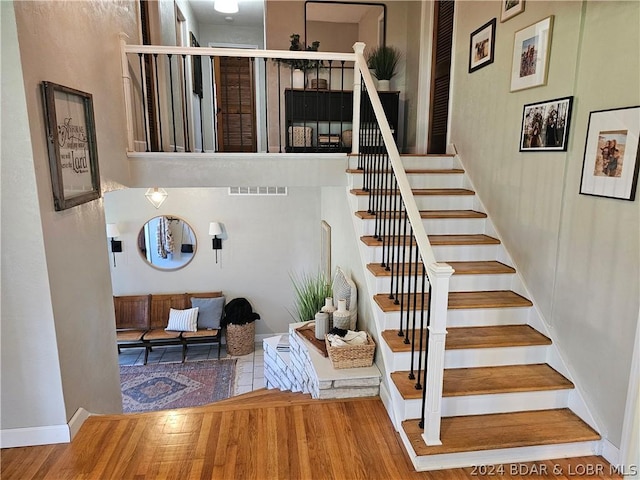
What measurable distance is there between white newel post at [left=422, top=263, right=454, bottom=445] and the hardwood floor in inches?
8.7

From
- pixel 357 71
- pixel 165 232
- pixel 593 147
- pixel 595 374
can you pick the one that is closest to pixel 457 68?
pixel 357 71

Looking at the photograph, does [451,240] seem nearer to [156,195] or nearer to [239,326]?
[239,326]

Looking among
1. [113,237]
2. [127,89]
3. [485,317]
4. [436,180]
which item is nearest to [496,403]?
[485,317]

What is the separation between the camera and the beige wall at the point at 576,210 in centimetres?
213

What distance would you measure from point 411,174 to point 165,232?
4.42 meters

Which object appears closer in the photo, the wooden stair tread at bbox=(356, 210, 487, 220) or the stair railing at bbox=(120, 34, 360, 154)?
the wooden stair tread at bbox=(356, 210, 487, 220)

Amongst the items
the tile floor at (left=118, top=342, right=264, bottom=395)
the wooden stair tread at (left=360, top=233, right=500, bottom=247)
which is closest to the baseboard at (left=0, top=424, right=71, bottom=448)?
the wooden stair tread at (left=360, top=233, right=500, bottom=247)

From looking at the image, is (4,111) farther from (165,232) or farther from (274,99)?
(165,232)

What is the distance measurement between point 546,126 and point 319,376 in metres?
2.25

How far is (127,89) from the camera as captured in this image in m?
3.43

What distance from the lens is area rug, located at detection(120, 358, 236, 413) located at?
5250mm

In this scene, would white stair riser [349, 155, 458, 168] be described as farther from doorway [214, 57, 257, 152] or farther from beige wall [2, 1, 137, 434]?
doorway [214, 57, 257, 152]

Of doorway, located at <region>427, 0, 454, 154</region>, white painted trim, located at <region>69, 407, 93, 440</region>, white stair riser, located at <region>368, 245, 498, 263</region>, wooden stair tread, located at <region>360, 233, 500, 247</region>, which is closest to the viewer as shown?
white painted trim, located at <region>69, 407, 93, 440</region>

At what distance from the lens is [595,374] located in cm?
236
